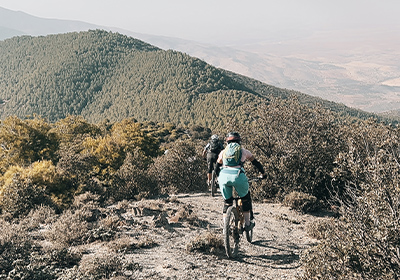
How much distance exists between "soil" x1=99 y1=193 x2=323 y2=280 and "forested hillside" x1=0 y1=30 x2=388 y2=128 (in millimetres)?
94869

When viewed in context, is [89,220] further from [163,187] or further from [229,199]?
[163,187]

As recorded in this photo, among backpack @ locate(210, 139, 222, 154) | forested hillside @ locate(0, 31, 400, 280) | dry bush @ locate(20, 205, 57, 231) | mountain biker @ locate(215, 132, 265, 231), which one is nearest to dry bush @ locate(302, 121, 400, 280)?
forested hillside @ locate(0, 31, 400, 280)

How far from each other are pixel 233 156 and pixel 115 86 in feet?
542

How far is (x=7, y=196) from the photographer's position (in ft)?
40.7

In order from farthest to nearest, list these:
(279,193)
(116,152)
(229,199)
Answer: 1. (116,152)
2. (279,193)
3. (229,199)

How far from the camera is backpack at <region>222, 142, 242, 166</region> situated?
670cm

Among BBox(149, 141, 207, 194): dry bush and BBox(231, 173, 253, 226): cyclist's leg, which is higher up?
BBox(231, 173, 253, 226): cyclist's leg

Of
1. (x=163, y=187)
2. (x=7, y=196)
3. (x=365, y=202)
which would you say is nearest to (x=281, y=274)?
(x=365, y=202)

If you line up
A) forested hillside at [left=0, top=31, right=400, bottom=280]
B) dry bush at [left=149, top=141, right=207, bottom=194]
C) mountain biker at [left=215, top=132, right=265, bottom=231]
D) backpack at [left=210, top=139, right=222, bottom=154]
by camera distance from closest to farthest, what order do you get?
1. forested hillside at [left=0, top=31, right=400, bottom=280]
2. mountain biker at [left=215, top=132, right=265, bottom=231]
3. backpack at [left=210, top=139, right=222, bottom=154]
4. dry bush at [left=149, top=141, right=207, bottom=194]

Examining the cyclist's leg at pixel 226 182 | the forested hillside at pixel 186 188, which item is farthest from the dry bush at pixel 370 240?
the cyclist's leg at pixel 226 182

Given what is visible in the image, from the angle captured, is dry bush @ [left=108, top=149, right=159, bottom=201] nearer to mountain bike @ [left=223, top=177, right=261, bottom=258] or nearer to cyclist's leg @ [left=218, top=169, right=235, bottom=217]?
mountain bike @ [left=223, top=177, right=261, bottom=258]

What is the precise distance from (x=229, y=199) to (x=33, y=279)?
452 centimetres

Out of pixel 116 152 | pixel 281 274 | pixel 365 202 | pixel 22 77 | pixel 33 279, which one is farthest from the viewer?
pixel 22 77

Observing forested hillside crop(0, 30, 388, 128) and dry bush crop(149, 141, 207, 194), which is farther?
forested hillside crop(0, 30, 388, 128)
